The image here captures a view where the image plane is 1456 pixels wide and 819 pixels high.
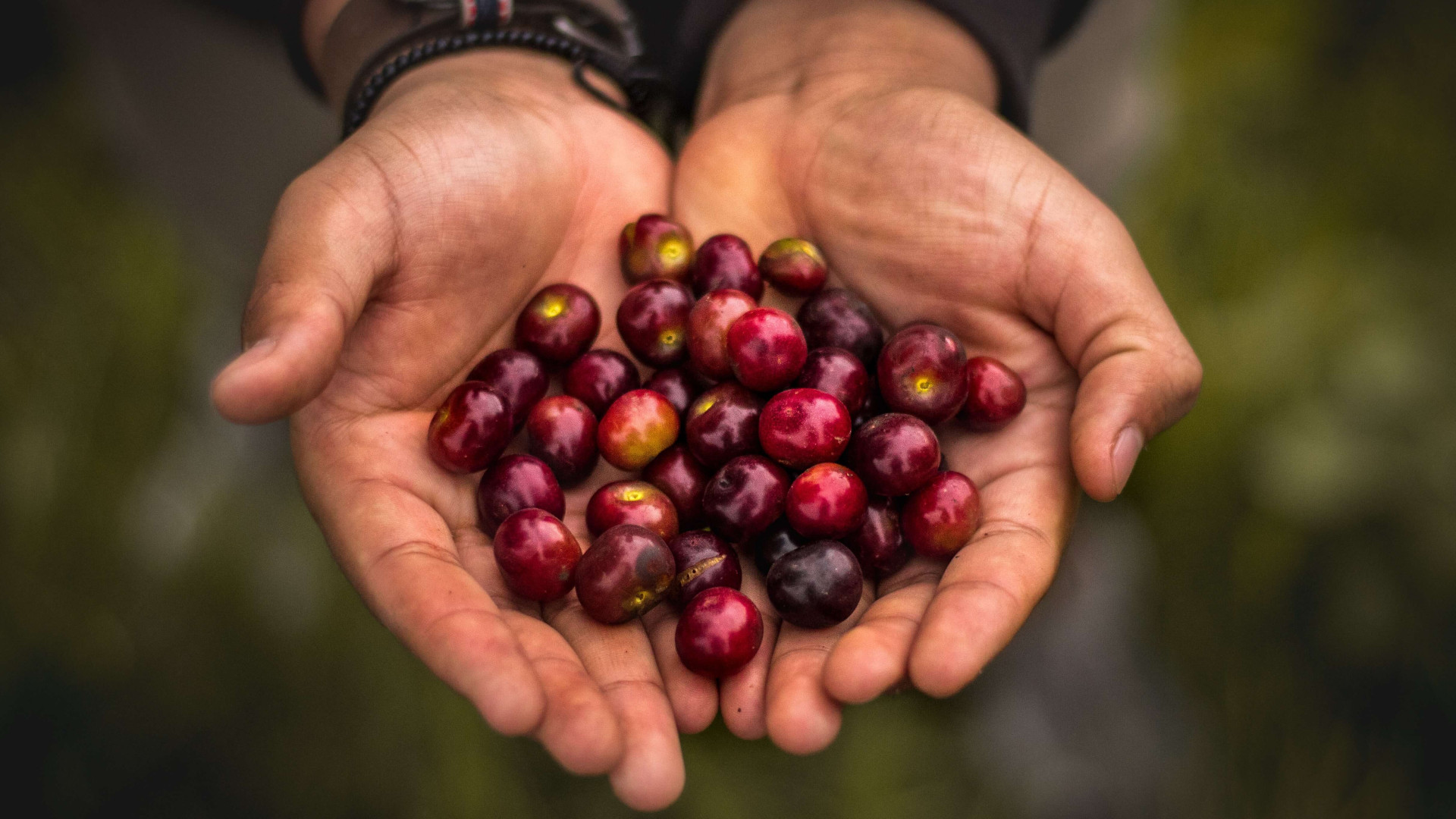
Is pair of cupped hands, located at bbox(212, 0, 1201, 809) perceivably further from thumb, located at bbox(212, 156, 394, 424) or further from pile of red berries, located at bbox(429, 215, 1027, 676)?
pile of red berries, located at bbox(429, 215, 1027, 676)

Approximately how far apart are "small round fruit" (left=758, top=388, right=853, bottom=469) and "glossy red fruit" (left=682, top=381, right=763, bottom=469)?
0.27 feet

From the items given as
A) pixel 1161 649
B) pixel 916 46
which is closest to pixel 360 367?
pixel 916 46

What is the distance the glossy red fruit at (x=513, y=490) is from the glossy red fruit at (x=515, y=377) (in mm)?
322

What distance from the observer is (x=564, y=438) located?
366 centimetres

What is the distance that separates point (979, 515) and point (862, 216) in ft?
4.61

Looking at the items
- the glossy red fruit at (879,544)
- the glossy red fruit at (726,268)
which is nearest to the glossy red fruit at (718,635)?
the glossy red fruit at (879,544)

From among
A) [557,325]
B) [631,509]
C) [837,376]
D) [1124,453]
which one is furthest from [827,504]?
[557,325]

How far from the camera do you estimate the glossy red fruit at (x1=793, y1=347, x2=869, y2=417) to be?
3.66 m

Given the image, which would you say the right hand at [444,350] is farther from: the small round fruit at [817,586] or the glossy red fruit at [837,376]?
the glossy red fruit at [837,376]

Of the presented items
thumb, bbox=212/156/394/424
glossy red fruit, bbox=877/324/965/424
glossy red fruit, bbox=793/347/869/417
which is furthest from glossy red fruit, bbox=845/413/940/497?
thumb, bbox=212/156/394/424

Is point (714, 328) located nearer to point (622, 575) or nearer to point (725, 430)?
point (725, 430)

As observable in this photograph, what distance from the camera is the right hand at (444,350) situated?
2.62 metres

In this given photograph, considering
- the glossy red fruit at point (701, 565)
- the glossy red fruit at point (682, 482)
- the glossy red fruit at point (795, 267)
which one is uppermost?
the glossy red fruit at point (795, 267)

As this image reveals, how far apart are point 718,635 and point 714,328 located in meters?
1.31
